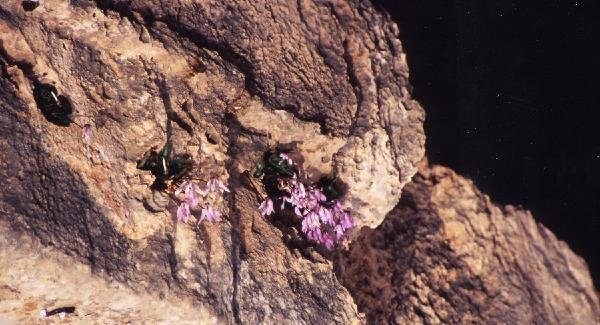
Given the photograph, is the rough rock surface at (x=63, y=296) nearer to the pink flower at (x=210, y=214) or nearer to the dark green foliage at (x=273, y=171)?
the pink flower at (x=210, y=214)

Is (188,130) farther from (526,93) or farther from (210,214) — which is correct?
(526,93)

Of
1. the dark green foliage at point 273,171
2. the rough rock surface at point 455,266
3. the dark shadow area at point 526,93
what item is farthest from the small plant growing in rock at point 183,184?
the dark shadow area at point 526,93

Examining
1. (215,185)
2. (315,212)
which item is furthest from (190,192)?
(315,212)

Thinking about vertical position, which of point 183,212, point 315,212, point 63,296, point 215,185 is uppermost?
point 315,212

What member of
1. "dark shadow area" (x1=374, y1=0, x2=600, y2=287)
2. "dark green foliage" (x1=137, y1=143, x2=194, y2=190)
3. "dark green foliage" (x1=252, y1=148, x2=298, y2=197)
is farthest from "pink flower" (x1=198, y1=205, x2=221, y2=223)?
"dark shadow area" (x1=374, y1=0, x2=600, y2=287)

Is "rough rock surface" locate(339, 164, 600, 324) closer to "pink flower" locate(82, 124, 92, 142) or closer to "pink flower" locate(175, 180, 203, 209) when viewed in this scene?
"pink flower" locate(175, 180, 203, 209)
